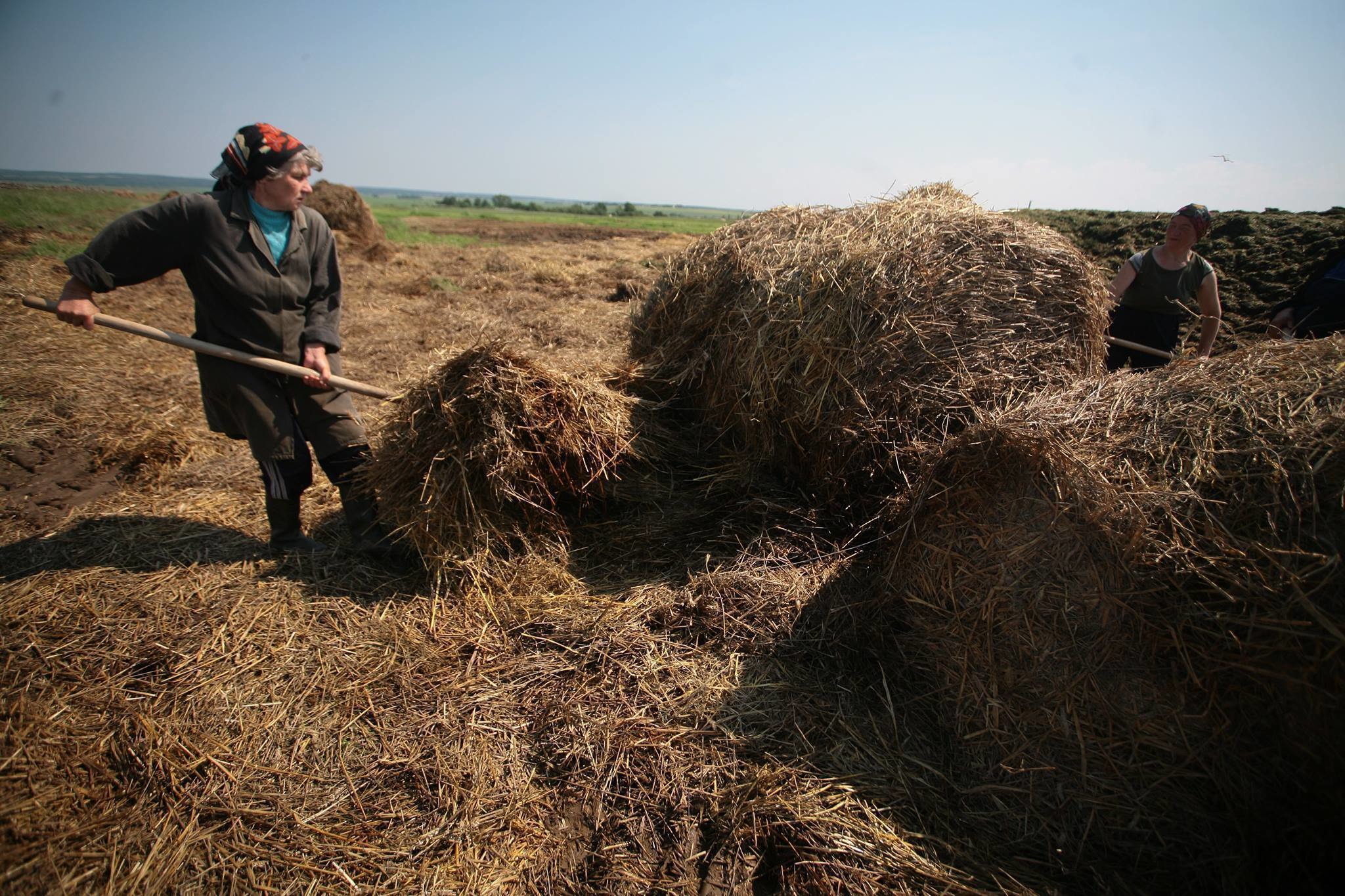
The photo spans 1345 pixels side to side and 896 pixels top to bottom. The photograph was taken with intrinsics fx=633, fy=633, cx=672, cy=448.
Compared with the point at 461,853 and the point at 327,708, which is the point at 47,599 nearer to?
the point at 327,708

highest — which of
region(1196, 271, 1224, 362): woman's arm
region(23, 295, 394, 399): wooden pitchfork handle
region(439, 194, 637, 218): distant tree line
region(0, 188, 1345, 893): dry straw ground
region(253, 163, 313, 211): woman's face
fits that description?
region(439, 194, 637, 218): distant tree line

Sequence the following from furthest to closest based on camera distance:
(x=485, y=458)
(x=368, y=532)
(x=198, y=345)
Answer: (x=368, y=532) < (x=485, y=458) < (x=198, y=345)

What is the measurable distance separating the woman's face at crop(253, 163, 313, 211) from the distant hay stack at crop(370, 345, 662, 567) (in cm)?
106

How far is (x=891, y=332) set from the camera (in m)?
3.30

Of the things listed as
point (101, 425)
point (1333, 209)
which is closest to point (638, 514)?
point (101, 425)

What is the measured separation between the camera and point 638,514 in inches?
145

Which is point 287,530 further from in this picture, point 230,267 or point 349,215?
point 349,215

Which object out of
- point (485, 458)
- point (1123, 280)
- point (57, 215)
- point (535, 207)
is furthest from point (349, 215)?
point (535, 207)

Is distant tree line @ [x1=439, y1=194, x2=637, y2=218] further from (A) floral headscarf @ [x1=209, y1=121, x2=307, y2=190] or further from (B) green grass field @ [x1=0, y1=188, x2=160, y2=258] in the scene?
(A) floral headscarf @ [x1=209, y1=121, x2=307, y2=190]

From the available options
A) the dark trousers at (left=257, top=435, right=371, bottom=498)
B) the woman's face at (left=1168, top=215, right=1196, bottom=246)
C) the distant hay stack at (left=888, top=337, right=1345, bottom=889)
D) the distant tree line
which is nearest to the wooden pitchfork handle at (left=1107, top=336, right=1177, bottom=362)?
the woman's face at (left=1168, top=215, right=1196, bottom=246)

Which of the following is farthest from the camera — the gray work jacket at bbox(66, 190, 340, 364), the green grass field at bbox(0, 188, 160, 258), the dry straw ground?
the green grass field at bbox(0, 188, 160, 258)

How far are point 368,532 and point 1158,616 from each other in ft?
12.0

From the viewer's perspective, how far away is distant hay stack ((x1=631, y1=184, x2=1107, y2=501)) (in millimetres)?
3311

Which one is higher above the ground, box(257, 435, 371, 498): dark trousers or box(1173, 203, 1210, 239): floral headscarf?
box(1173, 203, 1210, 239): floral headscarf
